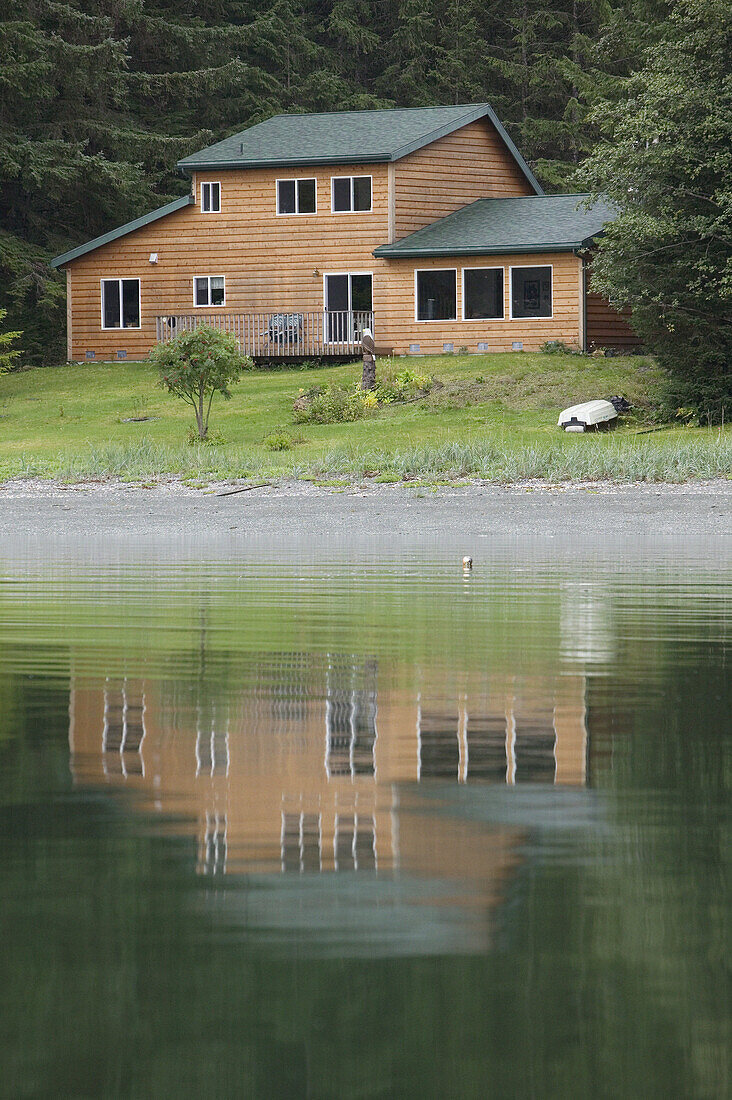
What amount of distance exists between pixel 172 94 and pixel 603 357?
25.8 metres

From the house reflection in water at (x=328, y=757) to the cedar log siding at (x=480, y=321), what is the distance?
35135 mm

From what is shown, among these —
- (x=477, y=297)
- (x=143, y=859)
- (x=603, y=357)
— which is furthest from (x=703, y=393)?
(x=143, y=859)

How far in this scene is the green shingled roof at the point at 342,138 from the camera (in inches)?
1753

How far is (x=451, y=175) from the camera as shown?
4641cm

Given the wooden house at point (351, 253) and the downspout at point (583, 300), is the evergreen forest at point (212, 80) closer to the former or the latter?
the wooden house at point (351, 253)

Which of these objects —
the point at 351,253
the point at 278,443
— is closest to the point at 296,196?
the point at 351,253

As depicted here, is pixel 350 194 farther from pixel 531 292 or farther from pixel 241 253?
pixel 531 292

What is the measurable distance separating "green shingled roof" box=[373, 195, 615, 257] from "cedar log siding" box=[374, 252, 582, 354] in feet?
1.58

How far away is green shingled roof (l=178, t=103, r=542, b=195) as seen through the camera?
44.5 m

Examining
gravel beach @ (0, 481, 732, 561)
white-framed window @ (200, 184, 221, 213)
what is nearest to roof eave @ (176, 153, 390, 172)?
white-framed window @ (200, 184, 221, 213)

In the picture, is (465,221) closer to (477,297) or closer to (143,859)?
(477,297)

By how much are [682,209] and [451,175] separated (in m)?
15.3

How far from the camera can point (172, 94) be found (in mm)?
58875

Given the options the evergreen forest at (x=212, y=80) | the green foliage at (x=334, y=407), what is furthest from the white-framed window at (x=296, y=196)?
the green foliage at (x=334, y=407)
